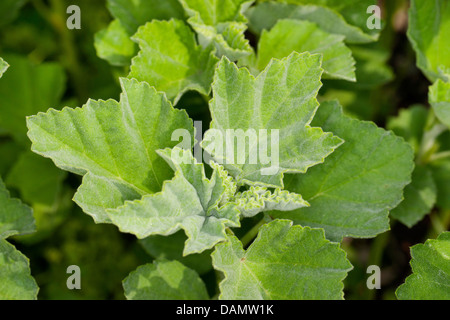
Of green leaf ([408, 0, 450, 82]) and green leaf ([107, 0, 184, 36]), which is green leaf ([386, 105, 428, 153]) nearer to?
green leaf ([408, 0, 450, 82])

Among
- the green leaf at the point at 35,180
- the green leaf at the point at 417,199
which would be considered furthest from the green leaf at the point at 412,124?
the green leaf at the point at 35,180

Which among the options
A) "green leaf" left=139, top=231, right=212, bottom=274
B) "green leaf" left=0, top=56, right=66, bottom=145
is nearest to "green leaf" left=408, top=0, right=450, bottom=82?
"green leaf" left=139, top=231, right=212, bottom=274

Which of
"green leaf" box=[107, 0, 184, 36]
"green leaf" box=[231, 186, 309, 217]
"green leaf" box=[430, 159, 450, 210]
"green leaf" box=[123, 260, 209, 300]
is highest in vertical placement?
"green leaf" box=[107, 0, 184, 36]

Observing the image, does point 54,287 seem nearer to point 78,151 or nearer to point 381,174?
point 78,151

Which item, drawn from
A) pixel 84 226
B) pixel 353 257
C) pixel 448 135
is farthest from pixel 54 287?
pixel 448 135

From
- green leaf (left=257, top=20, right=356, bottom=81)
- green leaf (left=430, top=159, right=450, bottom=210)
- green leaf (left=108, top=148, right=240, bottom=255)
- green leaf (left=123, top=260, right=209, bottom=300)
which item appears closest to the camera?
green leaf (left=108, top=148, right=240, bottom=255)

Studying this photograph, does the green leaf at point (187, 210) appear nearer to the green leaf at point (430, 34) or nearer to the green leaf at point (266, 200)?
the green leaf at point (266, 200)

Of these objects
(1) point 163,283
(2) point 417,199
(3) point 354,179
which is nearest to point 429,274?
(3) point 354,179
